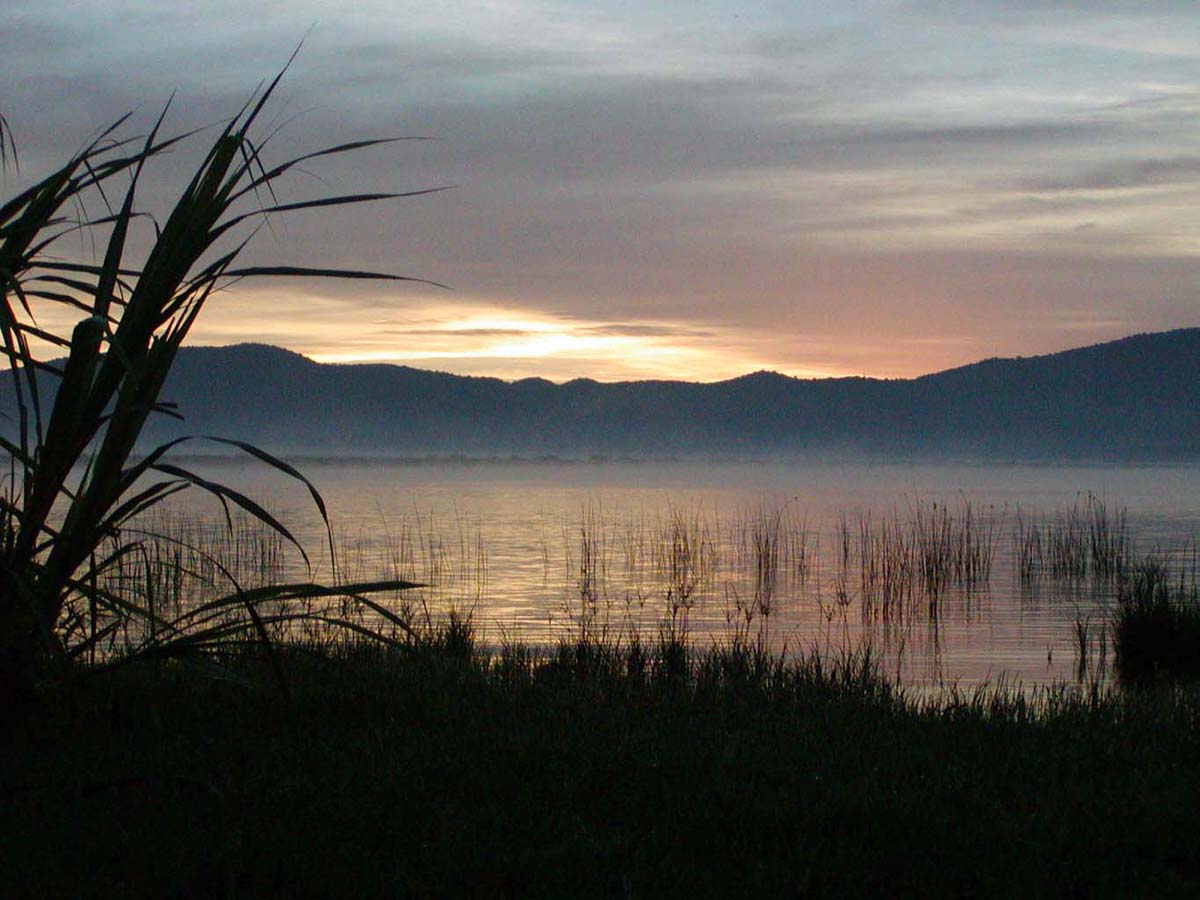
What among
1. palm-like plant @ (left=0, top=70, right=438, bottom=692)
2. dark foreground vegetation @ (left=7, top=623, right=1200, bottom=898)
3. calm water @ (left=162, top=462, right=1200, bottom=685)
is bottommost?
calm water @ (left=162, top=462, right=1200, bottom=685)

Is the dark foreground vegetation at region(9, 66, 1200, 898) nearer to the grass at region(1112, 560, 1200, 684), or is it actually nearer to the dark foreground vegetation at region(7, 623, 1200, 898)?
the dark foreground vegetation at region(7, 623, 1200, 898)

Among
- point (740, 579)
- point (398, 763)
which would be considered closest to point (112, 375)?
point (398, 763)

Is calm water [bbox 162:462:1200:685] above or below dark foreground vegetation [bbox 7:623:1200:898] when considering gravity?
below

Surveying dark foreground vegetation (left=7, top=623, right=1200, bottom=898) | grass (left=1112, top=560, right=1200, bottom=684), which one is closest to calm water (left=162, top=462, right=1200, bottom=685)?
grass (left=1112, top=560, right=1200, bottom=684)

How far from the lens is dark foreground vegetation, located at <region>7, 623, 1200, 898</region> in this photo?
13.4 ft

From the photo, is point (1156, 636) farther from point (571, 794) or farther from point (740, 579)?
point (571, 794)

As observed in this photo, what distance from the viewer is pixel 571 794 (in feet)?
16.2

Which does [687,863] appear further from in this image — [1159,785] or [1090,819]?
[1159,785]

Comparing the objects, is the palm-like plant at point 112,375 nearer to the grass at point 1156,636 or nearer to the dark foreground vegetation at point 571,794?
the dark foreground vegetation at point 571,794

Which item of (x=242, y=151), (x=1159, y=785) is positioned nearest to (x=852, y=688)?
(x=1159, y=785)

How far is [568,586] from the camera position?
19469 millimetres

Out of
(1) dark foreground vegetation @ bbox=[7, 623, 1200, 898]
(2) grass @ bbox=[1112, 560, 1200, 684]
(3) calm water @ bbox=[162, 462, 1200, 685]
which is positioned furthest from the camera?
(3) calm water @ bbox=[162, 462, 1200, 685]

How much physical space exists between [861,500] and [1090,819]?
46.4 m

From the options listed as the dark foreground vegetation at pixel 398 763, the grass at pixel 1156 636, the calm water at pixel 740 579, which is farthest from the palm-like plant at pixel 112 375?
the grass at pixel 1156 636
